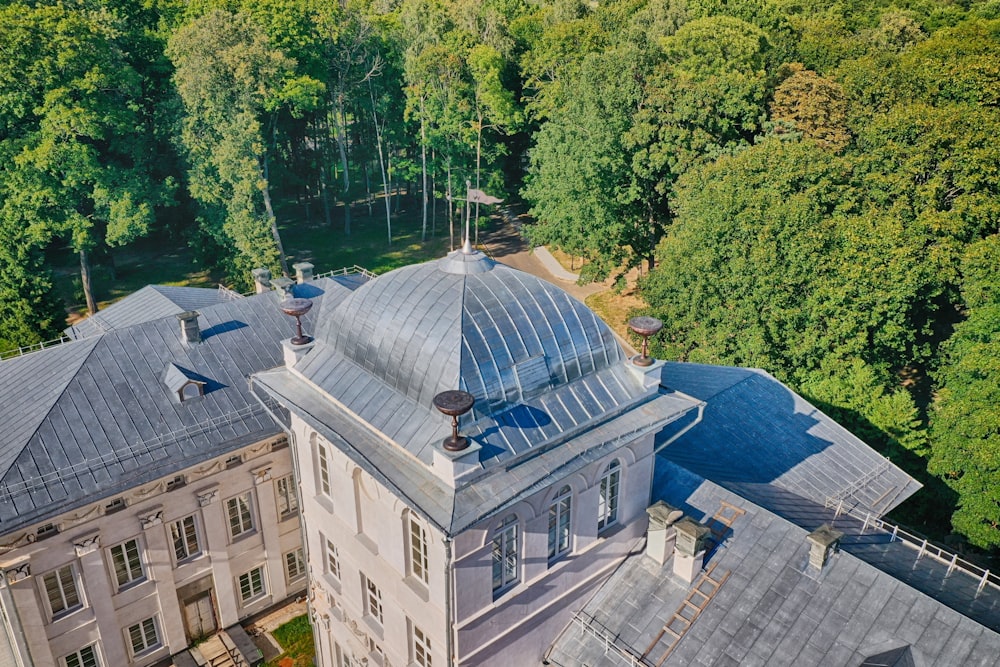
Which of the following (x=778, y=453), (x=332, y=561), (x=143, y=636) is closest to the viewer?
(x=332, y=561)

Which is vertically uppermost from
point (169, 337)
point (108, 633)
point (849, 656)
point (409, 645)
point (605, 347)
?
point (605, 347)

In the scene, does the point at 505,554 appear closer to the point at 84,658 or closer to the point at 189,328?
the point at 189,328

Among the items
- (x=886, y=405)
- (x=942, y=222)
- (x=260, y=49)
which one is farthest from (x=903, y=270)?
(x=260, y=49)

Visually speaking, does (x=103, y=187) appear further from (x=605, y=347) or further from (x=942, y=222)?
(x=942, y=222)

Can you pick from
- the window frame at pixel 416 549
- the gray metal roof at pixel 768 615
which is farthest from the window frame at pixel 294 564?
the gray metal roof at pixel 768 615

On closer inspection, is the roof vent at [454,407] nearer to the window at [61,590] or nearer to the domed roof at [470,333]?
the domed roof at [470,333]

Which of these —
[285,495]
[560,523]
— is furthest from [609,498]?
[285,495]
